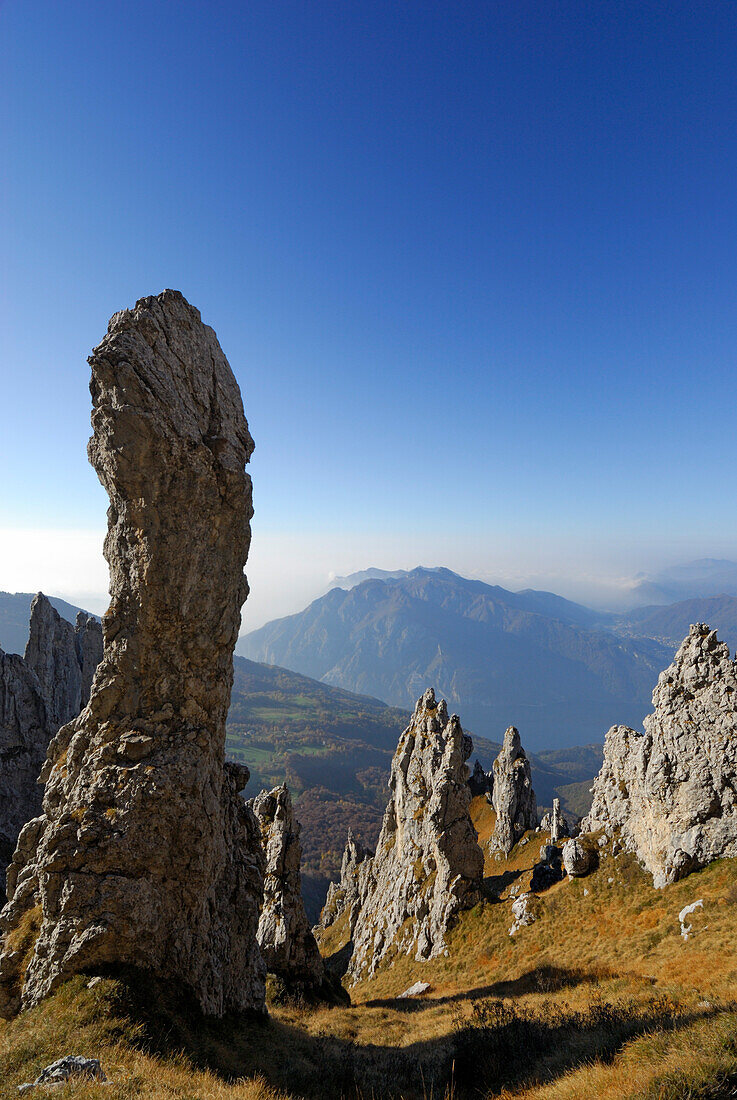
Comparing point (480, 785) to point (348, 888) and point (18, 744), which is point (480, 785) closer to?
point (348, 888)

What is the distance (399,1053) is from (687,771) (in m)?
25.0

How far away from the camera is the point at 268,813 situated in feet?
118

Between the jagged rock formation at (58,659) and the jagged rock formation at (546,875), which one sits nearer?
the jagged rock formation at (546,875)

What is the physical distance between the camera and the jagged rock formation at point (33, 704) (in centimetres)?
3475

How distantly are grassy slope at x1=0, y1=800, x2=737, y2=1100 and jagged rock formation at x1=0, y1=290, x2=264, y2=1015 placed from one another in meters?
1.53

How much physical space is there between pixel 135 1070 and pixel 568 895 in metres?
35.4

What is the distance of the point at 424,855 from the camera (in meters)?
44.8

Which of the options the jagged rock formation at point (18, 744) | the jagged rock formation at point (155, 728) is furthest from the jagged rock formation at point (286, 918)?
the jagged rock formation at point (18, 744)

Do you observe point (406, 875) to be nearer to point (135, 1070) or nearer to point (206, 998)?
point (206, 998)

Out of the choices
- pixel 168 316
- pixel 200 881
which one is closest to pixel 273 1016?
pixel 200 881

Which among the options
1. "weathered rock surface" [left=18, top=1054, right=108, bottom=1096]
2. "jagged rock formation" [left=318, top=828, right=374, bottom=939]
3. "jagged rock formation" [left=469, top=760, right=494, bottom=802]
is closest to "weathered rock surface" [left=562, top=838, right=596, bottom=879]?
"jagged rock formation" [left=318, top=828, right=374, bottom=939]

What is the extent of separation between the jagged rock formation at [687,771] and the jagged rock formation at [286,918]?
23.3m

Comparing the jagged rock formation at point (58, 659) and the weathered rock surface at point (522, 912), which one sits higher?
the jagged rock formation at point (58, 659)

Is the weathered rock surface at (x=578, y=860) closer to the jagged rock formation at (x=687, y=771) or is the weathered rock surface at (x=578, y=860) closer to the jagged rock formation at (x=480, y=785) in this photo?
the jagged rock formation at (x=687, y=771)
